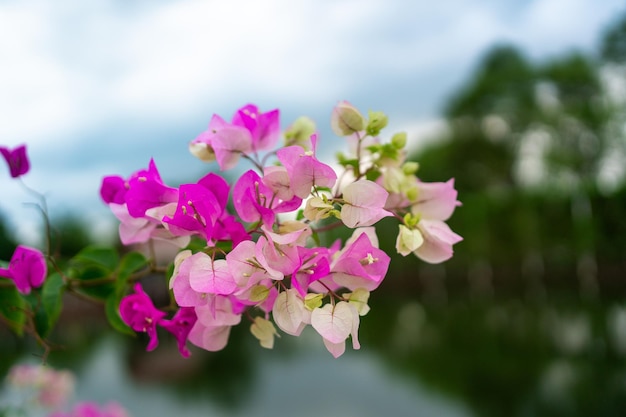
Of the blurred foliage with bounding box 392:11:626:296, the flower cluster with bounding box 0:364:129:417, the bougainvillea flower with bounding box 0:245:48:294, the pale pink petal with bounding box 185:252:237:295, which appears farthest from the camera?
the blurred foliage with bounding box 392:11:626:296

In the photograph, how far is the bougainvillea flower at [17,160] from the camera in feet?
1.67

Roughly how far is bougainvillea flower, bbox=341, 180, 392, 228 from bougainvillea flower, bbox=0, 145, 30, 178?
311mm

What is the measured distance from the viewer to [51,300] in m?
0.51

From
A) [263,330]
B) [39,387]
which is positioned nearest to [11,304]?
[263,330]

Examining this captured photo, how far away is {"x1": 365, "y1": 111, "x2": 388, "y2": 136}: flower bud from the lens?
49 centimetres

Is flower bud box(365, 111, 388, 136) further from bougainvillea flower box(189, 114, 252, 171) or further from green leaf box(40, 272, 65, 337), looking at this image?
green leaf box(40, 272, 65, 337)

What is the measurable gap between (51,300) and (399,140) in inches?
13.3

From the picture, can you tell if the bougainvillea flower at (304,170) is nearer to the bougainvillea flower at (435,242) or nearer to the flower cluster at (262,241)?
the flower cluster at (262,241)

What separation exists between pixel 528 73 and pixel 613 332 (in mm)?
8792

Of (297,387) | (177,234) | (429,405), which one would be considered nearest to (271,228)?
(177,234)

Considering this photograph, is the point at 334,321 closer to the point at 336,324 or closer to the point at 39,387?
the point at 336,324

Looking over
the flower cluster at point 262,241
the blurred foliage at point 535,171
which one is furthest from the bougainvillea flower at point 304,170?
the blurred foliage at point 535,171

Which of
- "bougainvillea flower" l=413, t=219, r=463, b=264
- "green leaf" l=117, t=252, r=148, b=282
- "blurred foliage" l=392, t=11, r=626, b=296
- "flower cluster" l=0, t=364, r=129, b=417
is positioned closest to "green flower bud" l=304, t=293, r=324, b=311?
"bougainvillea flower" l=413, t=219, r=463, b=264

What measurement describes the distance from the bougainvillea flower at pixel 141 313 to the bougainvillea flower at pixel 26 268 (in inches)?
4.2
